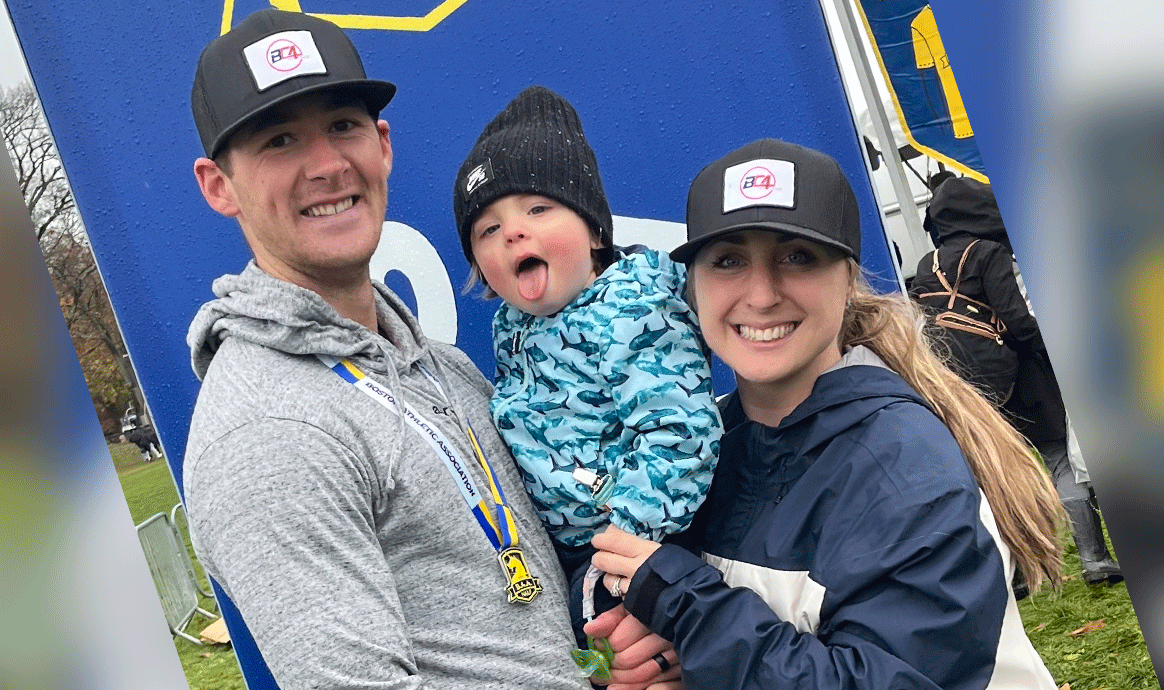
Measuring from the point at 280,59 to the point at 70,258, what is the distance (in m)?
1.10

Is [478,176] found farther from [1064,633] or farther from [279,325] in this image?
[1064,633]

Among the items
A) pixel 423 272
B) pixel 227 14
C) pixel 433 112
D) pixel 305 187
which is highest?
pixel 227 14

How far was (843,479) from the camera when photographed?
166 centimetres

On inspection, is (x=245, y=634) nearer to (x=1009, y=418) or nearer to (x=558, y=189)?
(x=558, y=189)

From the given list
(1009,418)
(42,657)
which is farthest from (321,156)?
(1009,418)

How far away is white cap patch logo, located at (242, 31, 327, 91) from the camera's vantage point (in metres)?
1.68

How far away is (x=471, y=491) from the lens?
171 centimetres

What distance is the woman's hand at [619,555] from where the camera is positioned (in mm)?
1747

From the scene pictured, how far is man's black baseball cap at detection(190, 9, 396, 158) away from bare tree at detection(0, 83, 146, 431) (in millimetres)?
855

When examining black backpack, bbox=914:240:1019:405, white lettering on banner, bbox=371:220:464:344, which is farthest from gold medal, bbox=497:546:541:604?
black backpack, bbox=914:240:1019:405

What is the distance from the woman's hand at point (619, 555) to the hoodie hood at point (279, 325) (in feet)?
1.63

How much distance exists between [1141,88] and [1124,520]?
341 mm

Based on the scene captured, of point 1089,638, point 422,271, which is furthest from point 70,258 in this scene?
point 1089,638

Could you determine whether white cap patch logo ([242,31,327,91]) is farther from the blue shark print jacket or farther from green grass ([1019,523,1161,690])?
green grass ([1019,523,1161,690])
